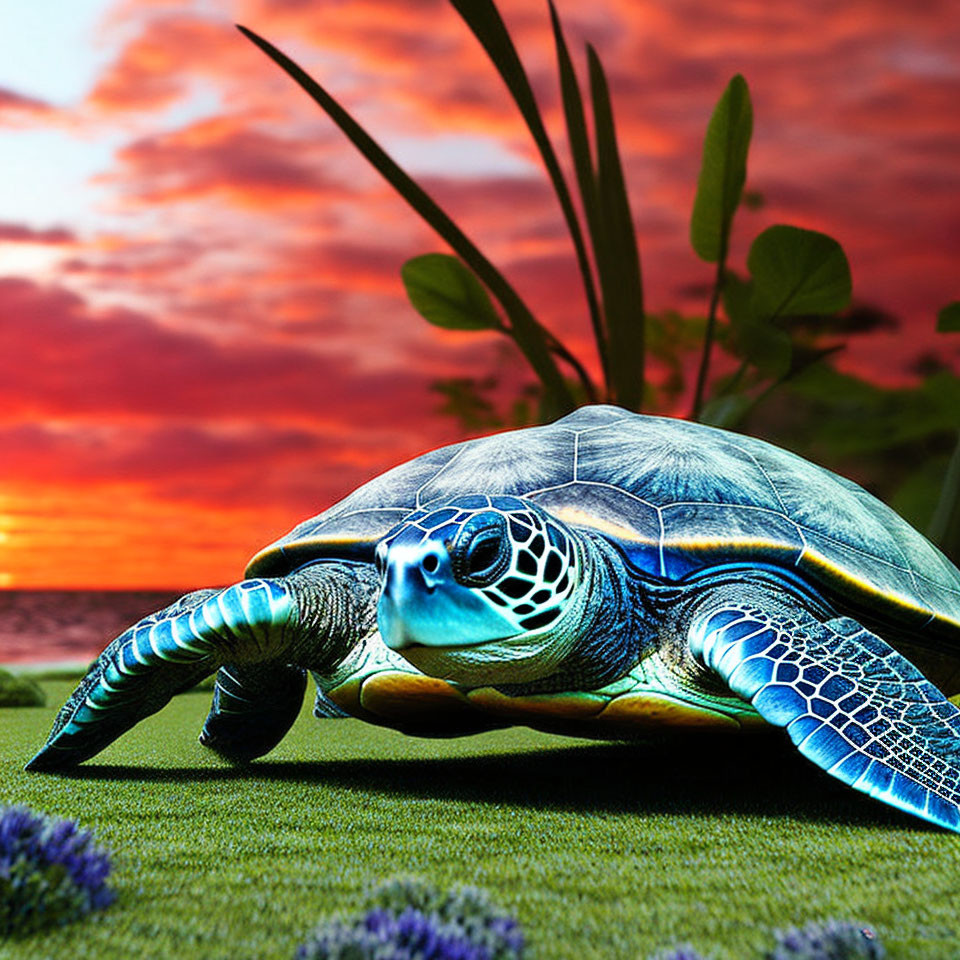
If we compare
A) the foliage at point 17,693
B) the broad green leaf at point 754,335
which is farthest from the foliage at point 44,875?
the broad green leaf at point 754,335

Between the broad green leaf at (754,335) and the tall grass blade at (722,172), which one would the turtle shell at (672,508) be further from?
the tall grass blade at (722,172)

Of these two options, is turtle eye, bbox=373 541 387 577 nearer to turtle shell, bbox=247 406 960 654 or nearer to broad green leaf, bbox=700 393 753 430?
turtle shell, bbox=247 406 960 654

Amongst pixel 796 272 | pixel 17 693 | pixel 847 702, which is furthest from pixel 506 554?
pixel 796 272

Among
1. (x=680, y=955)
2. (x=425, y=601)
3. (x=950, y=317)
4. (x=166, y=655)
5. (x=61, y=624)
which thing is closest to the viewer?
(x=680, y=955)

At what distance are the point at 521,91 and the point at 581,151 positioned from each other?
2.34 ft

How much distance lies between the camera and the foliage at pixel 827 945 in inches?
36.3

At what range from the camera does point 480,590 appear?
5.48 ft

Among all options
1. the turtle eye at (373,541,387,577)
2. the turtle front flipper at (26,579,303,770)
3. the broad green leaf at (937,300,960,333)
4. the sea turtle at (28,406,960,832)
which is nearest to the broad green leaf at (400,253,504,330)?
the broad green leaf at (937,300,960,333)

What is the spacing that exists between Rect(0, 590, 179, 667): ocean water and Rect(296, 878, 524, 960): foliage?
2.53 meters

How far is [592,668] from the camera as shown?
193 centimetres

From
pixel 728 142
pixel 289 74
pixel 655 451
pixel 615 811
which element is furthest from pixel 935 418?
pixel 615 811

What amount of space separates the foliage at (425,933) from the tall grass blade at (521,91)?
5274mm

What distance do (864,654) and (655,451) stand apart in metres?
0.68

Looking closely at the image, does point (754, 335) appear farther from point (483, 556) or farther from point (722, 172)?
point (483, 556)
